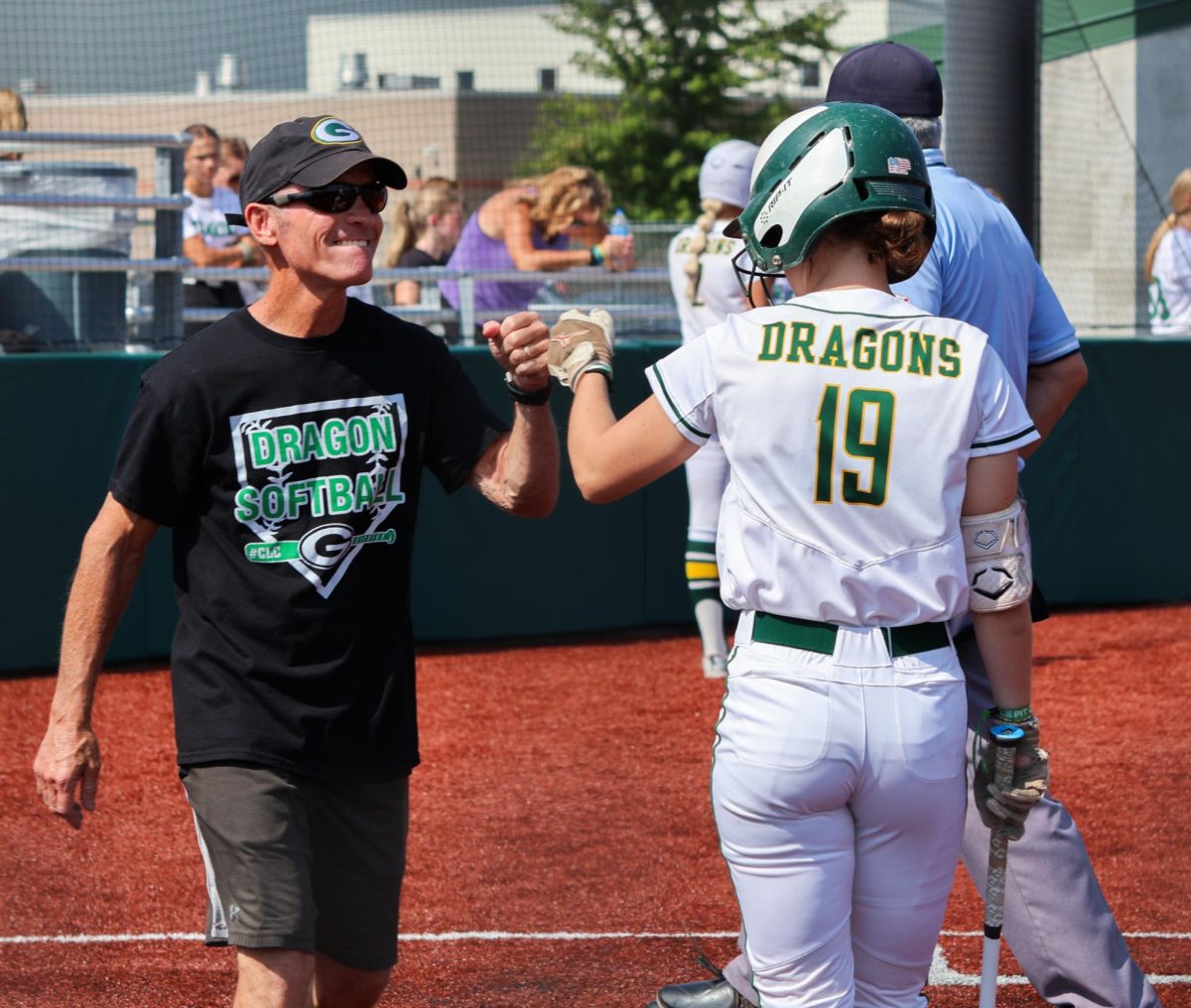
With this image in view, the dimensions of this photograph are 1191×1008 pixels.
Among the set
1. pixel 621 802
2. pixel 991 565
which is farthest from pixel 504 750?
pixel 991 565

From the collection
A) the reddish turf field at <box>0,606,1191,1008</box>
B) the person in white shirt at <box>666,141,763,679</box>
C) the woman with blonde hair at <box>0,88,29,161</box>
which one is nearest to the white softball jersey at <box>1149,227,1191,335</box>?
the reddish turf field at <box>0,606,1191,1008</box>

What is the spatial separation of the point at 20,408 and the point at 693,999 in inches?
208

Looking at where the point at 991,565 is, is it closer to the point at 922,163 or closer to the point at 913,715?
the point at 913,715

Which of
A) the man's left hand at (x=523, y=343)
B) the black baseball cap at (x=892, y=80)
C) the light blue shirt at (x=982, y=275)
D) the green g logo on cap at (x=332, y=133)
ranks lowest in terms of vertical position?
the man's left hand at (x=523, y=343)

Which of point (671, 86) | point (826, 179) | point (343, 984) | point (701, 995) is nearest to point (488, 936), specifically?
point (701, 995)

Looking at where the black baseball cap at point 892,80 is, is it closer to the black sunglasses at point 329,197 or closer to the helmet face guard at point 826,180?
the helmet face guard at point 826,180

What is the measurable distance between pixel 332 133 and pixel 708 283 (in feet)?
14.5

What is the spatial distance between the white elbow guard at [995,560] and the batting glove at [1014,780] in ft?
0.73

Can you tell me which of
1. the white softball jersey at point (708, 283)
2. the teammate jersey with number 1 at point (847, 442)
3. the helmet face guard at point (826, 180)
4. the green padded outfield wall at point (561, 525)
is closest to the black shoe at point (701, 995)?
the teammate jersey with number 1 at point (847, 442)

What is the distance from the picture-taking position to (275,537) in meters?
3.08

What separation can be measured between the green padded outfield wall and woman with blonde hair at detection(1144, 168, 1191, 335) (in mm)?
1090

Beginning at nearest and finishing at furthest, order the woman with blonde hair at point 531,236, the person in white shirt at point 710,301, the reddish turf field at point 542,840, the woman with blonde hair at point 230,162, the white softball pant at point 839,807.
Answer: the white softball pant at point 839,807 → the reddish turf field at point 542,840 → the person in white shirt at point 710,301 → the woman with blonde hair at point 531,236 → the woman with blonde hair at point 230,162

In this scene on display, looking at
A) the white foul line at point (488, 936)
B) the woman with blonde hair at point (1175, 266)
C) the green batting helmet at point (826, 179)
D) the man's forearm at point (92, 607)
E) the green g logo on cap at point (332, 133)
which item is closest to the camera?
the green batting helmet at point (826, 179)

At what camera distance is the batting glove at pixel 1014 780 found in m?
2.89
